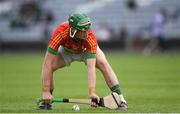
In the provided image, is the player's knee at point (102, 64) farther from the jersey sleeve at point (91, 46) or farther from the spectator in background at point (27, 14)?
the spectator in background at point (27, 14)

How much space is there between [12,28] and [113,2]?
6.40 metres

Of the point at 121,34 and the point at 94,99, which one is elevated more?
the point at 121,34

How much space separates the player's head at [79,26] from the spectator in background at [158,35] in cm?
2594

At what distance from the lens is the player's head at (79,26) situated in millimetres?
13000

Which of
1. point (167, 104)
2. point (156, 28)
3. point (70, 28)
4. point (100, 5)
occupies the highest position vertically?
point (100, 5)

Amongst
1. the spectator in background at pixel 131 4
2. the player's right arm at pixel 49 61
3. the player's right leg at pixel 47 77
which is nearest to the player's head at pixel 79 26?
the player's right arm at pixel 49 61

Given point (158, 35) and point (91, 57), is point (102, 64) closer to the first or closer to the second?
point (91, 57)

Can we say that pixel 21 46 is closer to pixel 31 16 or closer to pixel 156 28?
pixel 31 16

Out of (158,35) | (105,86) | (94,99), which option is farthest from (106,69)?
(158,35)

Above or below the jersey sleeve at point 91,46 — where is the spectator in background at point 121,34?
above

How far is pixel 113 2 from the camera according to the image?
46.4 m

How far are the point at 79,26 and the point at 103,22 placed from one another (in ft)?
106

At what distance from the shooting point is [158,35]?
39.6 meters

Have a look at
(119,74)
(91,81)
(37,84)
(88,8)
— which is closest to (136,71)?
(119,74)
